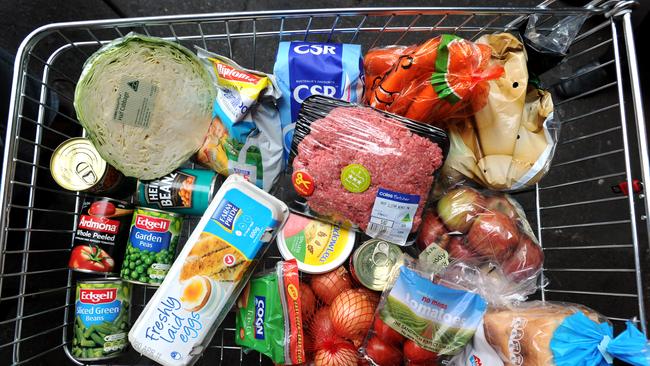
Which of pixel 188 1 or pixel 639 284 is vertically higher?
pixel 188 1

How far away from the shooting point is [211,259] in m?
1.04

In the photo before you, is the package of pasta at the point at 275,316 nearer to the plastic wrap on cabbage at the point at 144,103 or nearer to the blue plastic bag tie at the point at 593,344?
the plastic wrap on cabbage at the point at 144,103

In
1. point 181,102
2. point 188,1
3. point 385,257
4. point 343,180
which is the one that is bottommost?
point 385,257

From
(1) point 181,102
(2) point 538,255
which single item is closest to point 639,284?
(2) point 538,255

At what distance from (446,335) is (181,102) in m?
0.88

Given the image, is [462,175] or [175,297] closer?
[175,297]

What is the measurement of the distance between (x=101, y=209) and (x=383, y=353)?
2.62ft

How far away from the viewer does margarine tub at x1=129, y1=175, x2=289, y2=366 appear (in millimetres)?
1009

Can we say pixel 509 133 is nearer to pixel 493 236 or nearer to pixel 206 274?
pixel 493 236

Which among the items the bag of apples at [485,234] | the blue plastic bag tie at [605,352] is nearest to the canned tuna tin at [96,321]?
the bag of apples at [485,234]

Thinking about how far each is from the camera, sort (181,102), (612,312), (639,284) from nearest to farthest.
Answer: (639,284) → (181,102) → (612,312)

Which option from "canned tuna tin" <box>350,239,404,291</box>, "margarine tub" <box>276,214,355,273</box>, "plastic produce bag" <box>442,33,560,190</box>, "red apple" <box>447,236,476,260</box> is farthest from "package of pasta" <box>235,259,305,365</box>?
"plastic produce bag" <box>442,33,560,190</box>

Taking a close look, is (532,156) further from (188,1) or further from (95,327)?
(188,1)

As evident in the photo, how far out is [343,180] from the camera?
43.0 inches
